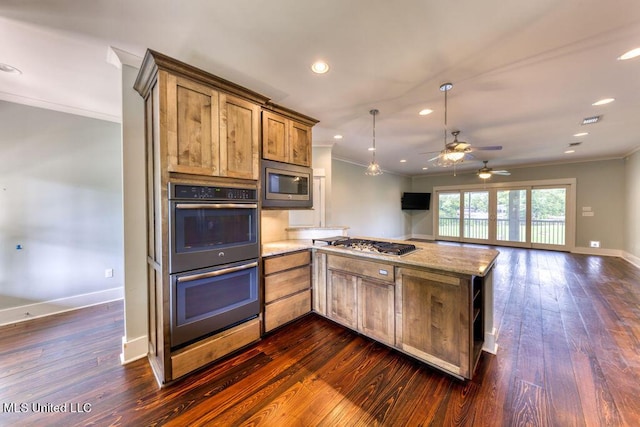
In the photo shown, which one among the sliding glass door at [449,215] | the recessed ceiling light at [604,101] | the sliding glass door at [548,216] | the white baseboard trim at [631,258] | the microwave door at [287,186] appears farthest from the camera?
the sliding glass door at [449,215]

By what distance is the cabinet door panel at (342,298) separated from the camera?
2.50m

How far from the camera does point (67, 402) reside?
5.47 feet

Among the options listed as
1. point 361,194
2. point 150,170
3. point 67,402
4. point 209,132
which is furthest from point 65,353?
point 361,194

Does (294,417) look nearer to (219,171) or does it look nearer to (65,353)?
(219,171)

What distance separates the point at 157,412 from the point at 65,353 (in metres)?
1.46

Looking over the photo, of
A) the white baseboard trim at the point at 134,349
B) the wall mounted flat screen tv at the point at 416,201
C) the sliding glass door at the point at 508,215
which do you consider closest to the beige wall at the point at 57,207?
the white baseboard trim at the point at 134,349

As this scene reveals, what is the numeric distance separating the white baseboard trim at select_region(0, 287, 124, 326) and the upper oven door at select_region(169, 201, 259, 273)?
263cm

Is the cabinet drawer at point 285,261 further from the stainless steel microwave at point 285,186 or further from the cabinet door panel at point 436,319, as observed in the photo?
the cabinet door panel at point 436,319

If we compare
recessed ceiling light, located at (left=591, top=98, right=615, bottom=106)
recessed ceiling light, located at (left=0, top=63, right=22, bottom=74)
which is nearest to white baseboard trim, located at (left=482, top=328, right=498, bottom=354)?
recessed ceiling light, located at (left=591, top=98, right=615, bottom=106)

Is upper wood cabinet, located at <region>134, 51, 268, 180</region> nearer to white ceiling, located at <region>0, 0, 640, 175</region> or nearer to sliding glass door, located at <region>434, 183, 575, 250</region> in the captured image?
white ceiling, located at <region>0, 0, 640, 175</region>

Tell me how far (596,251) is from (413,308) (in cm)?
838

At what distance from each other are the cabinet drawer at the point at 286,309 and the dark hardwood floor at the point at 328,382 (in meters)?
0.13

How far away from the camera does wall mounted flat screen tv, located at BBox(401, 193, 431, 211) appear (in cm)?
936

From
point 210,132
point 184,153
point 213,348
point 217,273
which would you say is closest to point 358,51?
point 210,132
